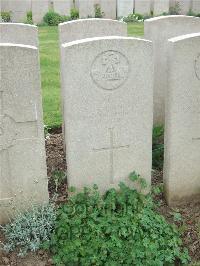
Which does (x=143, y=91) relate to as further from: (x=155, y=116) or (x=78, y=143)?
(x=155, y=116)

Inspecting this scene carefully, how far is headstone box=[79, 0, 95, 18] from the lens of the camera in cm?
1571

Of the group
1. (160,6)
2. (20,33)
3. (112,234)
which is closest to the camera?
(112,234)

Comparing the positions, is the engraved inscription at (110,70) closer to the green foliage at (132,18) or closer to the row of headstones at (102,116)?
the row of headstones at (102,116)

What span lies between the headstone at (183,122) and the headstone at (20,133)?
1.27m

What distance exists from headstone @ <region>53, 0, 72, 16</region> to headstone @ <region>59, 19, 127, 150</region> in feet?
35.4

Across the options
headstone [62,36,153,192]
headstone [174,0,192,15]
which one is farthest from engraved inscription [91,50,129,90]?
headstone [174,0,192,15]

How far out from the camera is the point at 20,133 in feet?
12.7

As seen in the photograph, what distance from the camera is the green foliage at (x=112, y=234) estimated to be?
3.69 metres

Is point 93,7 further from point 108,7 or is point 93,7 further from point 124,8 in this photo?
point 124,8

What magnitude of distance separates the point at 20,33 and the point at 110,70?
5.27 ft

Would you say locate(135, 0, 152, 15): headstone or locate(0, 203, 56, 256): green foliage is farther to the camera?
locate(135, 0, 152, 15): headstone

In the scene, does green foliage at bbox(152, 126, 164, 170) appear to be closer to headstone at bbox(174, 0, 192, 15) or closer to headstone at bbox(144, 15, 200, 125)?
headstone at bbox(144, 15, 200, 125)

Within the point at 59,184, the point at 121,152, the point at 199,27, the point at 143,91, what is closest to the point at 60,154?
the point at 59,184

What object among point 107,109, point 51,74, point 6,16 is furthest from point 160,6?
point 107,109
